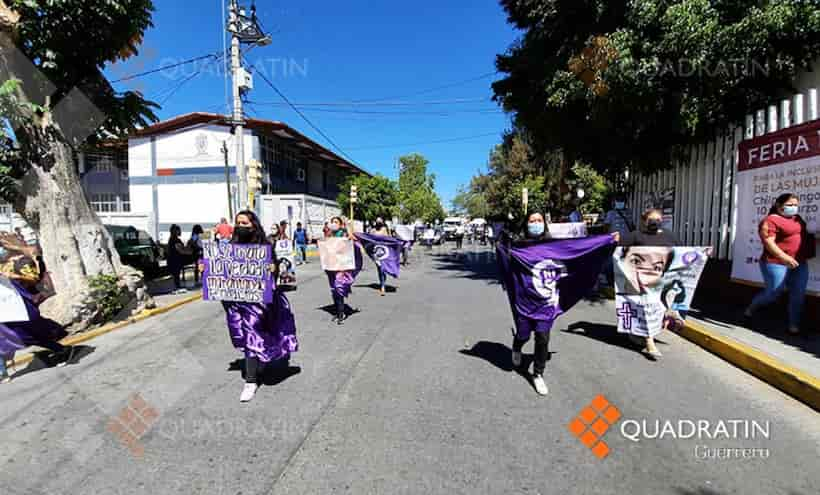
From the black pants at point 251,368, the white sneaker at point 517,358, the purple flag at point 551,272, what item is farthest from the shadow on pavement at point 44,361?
the purple flag at point 551,272

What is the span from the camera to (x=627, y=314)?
16.9 feet

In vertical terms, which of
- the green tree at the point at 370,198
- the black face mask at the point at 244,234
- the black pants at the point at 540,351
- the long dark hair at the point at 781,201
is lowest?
the black pants at the point at 540,351

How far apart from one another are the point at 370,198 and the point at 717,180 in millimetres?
28725

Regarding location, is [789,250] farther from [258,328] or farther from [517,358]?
[258,328]

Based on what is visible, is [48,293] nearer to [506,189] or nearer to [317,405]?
[317,405]

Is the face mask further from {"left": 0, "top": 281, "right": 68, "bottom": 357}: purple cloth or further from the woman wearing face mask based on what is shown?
{"left": 0, "top": 281, "right": 68, "bottom": 357}: purple cloth

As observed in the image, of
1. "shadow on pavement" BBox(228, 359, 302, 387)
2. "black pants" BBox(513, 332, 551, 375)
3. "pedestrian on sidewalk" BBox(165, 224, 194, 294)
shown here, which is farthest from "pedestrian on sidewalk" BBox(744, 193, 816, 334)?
"pedestrian on sidewalk" BBox(165, 224, 194, 294)

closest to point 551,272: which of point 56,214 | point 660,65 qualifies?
point 660,65

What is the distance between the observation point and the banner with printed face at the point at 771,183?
5305mm

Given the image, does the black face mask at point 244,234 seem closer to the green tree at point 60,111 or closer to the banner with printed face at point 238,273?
the banner with printed face at point 238,273

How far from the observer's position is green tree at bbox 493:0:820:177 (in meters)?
6.16

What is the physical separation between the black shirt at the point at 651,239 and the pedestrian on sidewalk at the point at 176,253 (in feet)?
29.6

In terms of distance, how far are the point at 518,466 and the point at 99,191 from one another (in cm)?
3747

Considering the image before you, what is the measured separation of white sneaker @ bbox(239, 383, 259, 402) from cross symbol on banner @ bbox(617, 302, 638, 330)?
426cm
